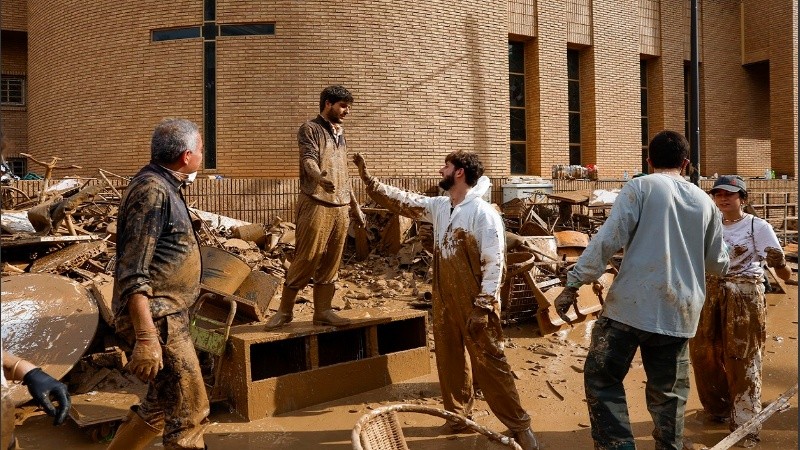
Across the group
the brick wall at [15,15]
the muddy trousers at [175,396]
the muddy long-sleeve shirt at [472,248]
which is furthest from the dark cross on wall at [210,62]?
the muddy trousers at [175,396]

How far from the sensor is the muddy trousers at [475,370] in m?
4.26

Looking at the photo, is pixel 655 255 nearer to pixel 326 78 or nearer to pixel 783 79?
pixel 326 78

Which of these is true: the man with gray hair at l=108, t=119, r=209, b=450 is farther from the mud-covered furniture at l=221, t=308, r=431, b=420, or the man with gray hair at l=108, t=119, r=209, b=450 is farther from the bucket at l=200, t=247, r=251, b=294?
the bucket at l=200, t=247, r=251, b=294

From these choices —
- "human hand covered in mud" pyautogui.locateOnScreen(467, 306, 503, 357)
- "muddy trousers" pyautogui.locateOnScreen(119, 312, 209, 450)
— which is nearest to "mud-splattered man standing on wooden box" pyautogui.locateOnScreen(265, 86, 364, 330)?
"human hand covered in mud" pyautogui.locateOnScreen(467, 306, 503, 357)

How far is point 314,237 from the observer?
16.3 ft

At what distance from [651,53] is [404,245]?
12192mm

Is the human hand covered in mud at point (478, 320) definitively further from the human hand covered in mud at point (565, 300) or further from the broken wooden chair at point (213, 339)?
the broken wooden chair at point (213, 339)

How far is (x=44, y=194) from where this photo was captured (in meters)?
9.23

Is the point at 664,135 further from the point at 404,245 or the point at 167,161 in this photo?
the point at 404,245

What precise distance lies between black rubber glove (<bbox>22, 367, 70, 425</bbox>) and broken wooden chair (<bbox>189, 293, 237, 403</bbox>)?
8.64 feet

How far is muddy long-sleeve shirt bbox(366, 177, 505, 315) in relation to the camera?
4223 millimetres

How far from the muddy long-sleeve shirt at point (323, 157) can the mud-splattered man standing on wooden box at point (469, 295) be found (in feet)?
2.73

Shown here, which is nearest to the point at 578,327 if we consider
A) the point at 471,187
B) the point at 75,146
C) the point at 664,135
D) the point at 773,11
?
the point at 471,187

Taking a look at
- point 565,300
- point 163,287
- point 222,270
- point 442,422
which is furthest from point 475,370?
point 222,270
